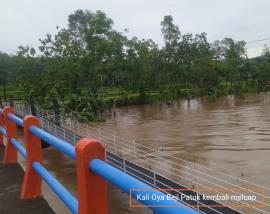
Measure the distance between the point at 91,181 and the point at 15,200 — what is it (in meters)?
2.21

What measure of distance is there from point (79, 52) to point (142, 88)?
13.3 meters

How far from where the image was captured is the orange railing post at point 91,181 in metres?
2.02

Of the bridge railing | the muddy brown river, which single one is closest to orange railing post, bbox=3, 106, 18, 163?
the muddy brown river

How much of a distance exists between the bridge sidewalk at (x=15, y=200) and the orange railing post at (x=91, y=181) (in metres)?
1.66

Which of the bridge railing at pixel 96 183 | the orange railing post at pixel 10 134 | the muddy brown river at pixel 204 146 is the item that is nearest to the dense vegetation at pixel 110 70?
the muddy brown river at pixel 204 146

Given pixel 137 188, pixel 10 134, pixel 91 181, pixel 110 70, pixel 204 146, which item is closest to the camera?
pixel 137 188

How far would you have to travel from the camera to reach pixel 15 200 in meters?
3.97

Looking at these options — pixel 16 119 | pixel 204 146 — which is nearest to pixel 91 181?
pixel 16 119

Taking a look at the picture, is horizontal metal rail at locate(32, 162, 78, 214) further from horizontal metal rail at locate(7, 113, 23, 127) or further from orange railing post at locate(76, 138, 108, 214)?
horizontal metal rail at locate(7, 113, 23, 127)

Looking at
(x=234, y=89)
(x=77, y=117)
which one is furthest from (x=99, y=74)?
(x=234, y=89)

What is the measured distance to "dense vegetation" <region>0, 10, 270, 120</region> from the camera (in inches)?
1240

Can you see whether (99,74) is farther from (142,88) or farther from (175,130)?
(175,130)

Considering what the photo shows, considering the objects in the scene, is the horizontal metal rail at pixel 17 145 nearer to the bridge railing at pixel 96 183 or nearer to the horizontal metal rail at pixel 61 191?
the horizontal metal rail at pixel 61 191

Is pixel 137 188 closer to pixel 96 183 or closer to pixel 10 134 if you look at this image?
pixel 96 183
